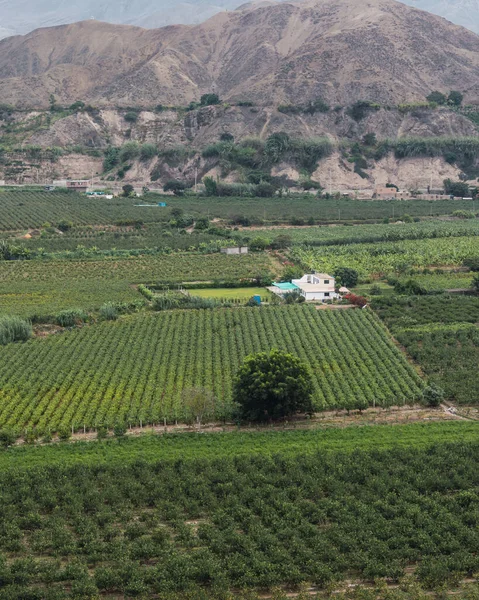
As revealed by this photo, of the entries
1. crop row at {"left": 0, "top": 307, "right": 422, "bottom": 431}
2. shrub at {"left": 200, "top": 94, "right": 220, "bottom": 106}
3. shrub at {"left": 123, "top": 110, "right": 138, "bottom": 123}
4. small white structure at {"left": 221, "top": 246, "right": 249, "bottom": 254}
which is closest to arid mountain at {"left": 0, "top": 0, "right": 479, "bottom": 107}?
shrub at {"left": 200, "top": 94, "right": 220, "bottom": 106}

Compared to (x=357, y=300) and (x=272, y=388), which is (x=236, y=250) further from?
(x=272, y=388)

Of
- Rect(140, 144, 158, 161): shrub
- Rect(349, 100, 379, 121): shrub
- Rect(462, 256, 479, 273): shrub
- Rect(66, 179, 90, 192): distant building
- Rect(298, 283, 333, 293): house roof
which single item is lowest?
Rect(298, 283, 333, 293): house roof

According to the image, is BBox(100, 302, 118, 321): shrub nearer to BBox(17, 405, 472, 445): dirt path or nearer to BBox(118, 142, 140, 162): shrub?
BBox(17, 405, 472, 445): dirt path

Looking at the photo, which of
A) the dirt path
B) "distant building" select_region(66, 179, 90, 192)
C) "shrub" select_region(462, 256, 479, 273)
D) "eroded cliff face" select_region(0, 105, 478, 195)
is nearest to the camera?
the dirt path

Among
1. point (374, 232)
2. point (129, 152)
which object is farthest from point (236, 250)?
point (129, 152)

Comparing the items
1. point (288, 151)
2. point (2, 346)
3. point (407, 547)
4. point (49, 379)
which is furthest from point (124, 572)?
point (288, 151)

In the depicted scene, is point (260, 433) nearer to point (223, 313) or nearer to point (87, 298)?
point (223, 313)

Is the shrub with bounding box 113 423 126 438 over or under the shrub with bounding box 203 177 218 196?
under
